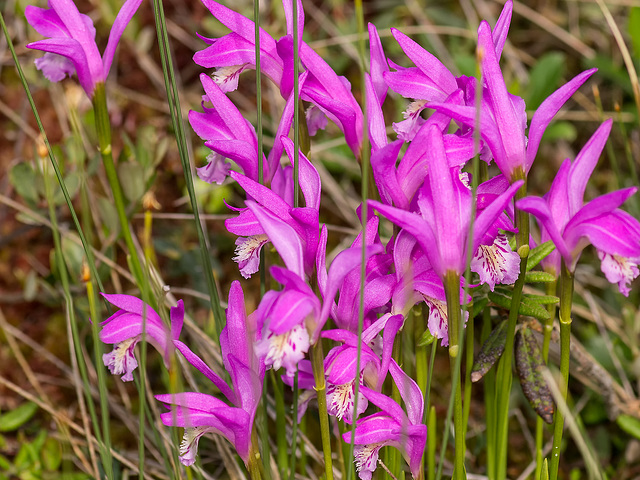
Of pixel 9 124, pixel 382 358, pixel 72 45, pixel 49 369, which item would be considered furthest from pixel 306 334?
pixel 9 124

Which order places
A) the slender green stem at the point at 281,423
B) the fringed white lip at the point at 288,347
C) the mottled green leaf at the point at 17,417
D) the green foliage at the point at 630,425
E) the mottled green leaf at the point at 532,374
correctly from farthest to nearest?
1. the mottled green leaf at the point at 17,417
2. the green foliage at the point at 630,425
3. the slender green stem at the point at 281,423
4. the mottled green leaf at the point at 532,374
5. the fringed white lip at the point at 288,347

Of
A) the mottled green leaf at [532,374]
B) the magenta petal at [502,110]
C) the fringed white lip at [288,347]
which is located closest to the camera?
the fringed white lip at [288,347]

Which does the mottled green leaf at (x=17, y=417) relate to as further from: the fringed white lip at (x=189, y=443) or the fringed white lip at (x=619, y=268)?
the fringed white lip at (x=619, y=268)

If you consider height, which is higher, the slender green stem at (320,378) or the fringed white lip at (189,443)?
the slender green stem at (320,378)

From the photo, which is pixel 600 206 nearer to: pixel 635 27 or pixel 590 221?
pixel 590 221

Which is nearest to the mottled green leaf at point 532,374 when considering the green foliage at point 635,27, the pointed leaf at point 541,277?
the pointed leaf at point 541,277

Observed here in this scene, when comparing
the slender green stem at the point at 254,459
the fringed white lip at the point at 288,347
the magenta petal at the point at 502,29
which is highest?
the magenta petal at the point at 502,29

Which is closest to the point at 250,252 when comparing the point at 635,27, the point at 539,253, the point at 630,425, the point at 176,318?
the point at 176,318
